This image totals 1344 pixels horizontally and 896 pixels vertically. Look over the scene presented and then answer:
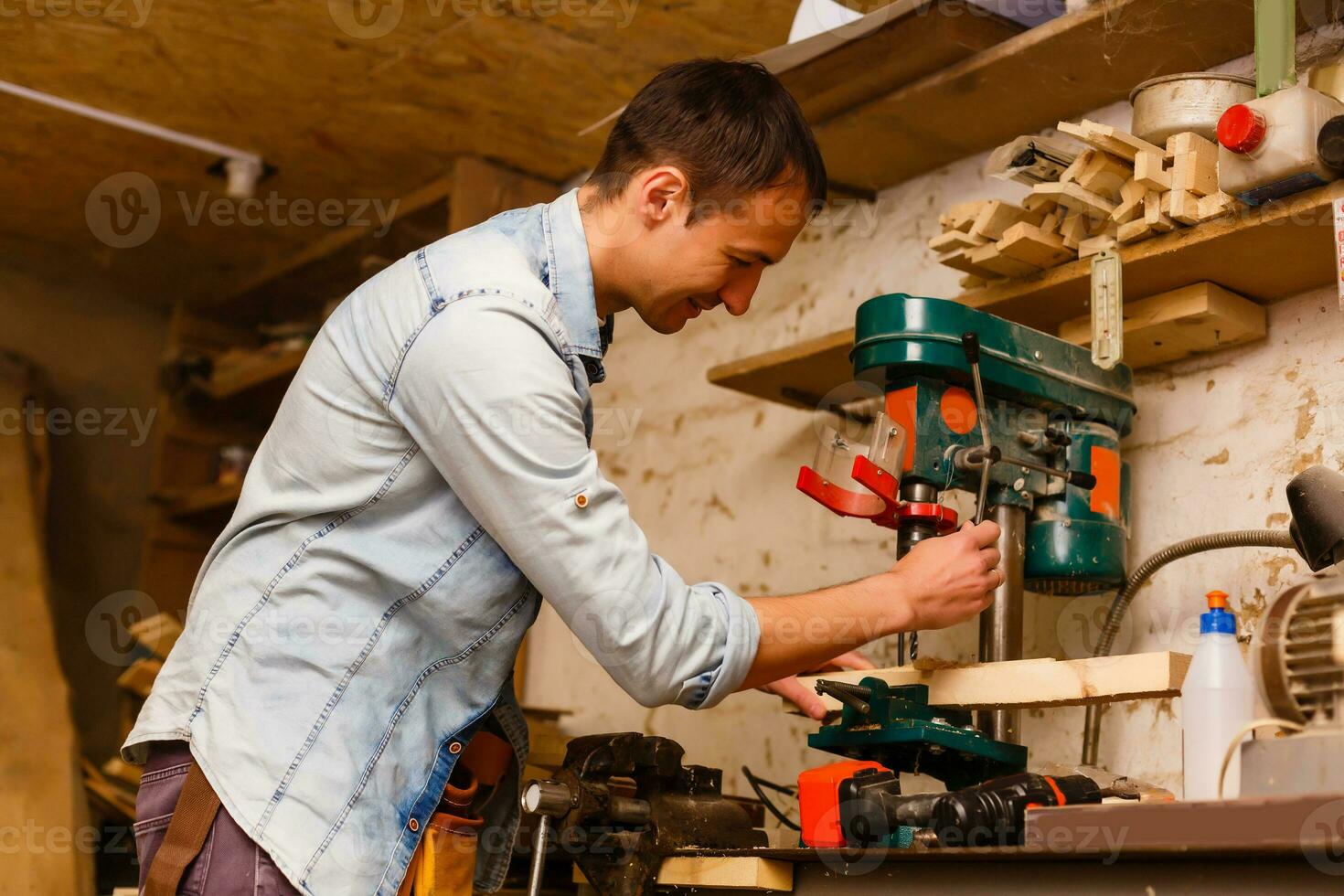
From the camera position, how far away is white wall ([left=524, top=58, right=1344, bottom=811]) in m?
1.91

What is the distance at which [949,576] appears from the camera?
146cm

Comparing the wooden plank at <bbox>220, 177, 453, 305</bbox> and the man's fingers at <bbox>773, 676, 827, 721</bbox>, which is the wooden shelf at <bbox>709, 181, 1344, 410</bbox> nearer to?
the man's fingers at <bbox>773, 676, 827, 721</bbox>

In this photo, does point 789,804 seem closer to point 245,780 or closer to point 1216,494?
point 1216,494

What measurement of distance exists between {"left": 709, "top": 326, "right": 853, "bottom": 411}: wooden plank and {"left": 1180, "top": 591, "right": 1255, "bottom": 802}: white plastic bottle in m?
0.96

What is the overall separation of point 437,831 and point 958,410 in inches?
32.8

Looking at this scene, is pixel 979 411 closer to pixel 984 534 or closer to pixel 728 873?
pixel 984 534

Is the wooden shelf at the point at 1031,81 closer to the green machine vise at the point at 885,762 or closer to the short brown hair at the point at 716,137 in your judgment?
the short brown hair at the point at 716,137

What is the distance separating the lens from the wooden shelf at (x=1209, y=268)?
169 centimetres

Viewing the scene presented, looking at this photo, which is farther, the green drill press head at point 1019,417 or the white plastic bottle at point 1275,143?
the green drill press head at point 1019,417

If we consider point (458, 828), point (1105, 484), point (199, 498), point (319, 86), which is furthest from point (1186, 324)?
point (199, 498)

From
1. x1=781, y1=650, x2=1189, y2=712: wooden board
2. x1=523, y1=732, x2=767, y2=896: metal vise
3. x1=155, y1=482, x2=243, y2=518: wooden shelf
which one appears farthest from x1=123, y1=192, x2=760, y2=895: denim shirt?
x1=155, y1=482, x2=243, y2=518: wooden shelf

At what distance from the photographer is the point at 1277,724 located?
108cm

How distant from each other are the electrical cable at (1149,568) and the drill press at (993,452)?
64mm

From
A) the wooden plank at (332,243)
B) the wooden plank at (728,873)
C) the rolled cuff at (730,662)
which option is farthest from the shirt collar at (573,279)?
the wooden plank at (332,243)
